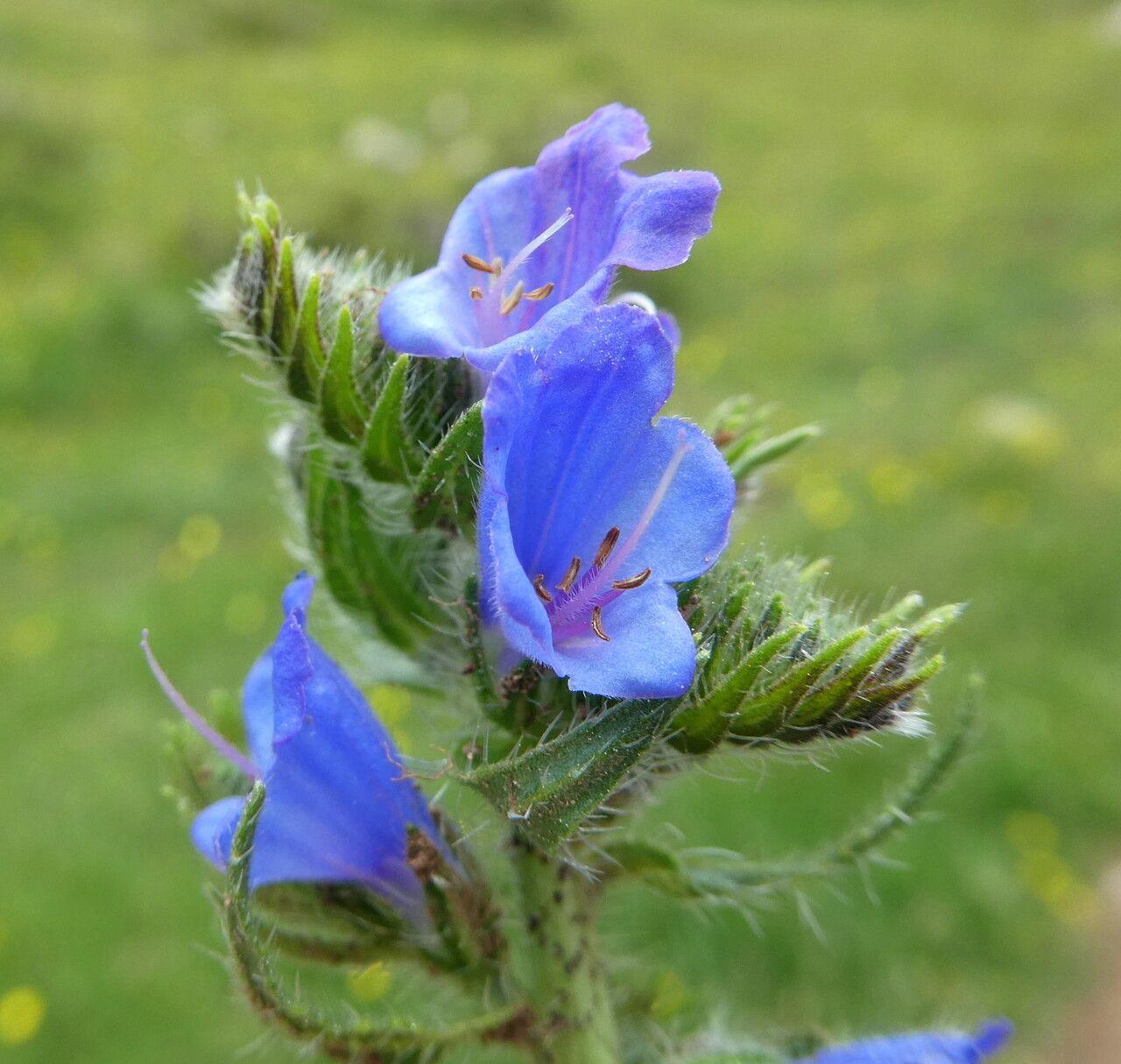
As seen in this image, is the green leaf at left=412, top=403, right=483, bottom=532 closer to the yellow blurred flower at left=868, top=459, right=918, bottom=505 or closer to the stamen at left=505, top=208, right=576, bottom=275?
the stamen at left=505, top=208, right=576, bottom=275

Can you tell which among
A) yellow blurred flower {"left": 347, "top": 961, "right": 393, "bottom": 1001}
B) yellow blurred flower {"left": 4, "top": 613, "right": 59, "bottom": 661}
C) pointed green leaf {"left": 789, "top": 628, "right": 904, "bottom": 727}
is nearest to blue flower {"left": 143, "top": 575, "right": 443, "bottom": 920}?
pointed green leaf {"left": 789, "top": 628, "right": 904, "bottom": 727}

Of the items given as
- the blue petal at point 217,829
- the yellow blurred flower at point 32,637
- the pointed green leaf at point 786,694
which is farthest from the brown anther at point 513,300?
the yellow blurred flower at point 32,637

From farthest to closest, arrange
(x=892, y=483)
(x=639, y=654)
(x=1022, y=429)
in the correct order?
(x=1022, y=429)
(x=892, y=483)
(x=639, y=654)

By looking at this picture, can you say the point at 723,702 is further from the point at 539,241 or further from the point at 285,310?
the point at 285,310

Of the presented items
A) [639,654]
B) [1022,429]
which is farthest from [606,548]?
[1022,429]

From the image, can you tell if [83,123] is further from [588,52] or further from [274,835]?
[274,835]
